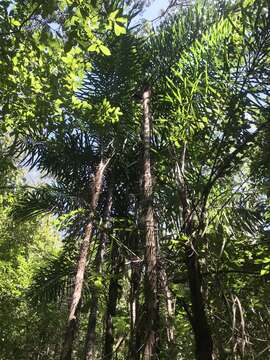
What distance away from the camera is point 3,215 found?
1425 cm

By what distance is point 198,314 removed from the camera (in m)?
3.20

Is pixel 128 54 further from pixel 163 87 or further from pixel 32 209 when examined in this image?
pixel 32 209

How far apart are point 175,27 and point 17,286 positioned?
946 centimetres

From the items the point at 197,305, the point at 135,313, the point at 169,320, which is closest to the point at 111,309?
the point at 135,313

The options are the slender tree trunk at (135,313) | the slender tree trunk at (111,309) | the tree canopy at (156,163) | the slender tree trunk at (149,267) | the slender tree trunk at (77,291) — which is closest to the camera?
the slender tree trunk at (149,267)

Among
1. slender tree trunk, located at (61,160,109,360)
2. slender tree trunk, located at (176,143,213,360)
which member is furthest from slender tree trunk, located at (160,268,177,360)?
slender tree trunk, located at (61,160,109,360)

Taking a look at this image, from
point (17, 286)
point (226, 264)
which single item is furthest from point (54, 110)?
point (17, 286)

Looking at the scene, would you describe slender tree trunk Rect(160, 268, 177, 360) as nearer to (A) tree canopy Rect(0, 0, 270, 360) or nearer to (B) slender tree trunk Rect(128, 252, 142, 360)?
(A) tree canopy Rect(0, 0, 270, 360)

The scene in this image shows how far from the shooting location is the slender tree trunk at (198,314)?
10.0ft

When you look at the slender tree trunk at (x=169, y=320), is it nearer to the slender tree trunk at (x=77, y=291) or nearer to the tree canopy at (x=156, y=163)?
the tree canopy at (x=156, y=163)

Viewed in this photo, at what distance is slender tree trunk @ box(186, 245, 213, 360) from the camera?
10.0 ft

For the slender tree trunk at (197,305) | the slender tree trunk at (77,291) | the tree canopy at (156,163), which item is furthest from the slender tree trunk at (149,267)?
the slender tree trunk at (77,291)

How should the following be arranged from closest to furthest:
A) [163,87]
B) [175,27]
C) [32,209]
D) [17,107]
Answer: [17,107] < [163,87] < [175,27] < [32,209]

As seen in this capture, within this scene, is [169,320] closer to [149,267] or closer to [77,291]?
[149,267]
